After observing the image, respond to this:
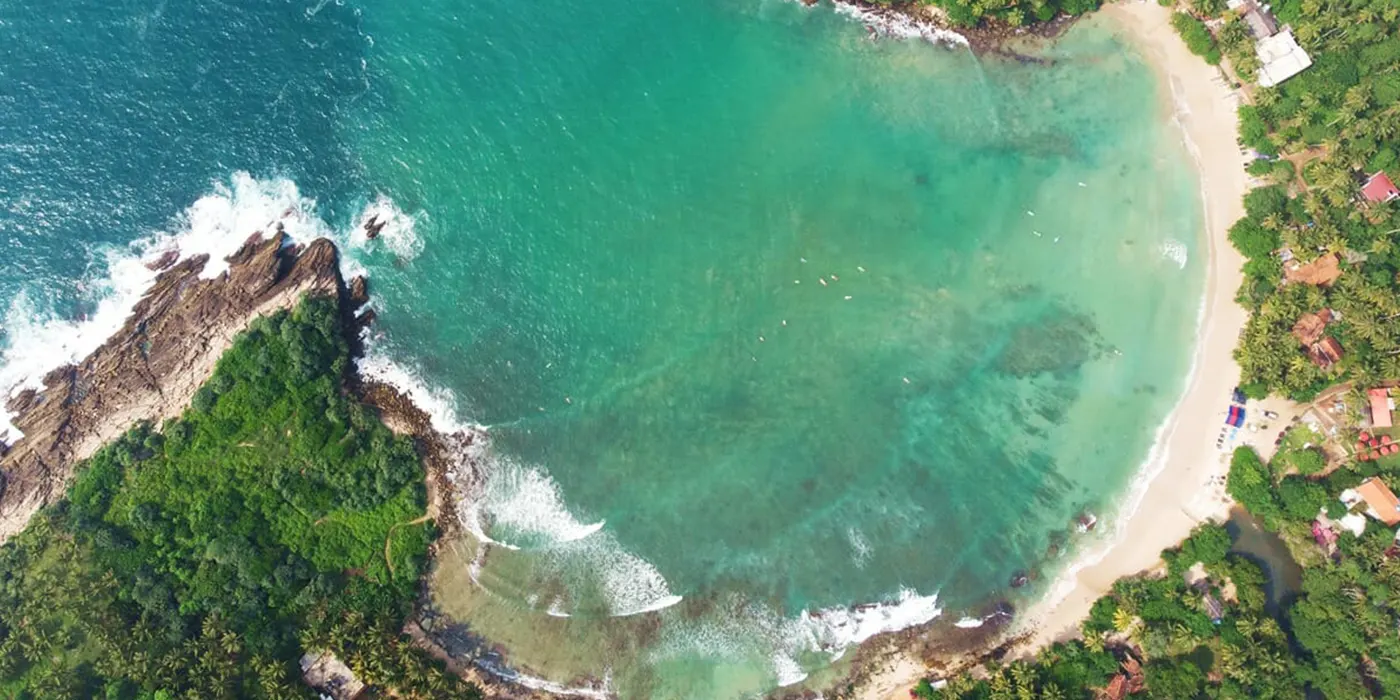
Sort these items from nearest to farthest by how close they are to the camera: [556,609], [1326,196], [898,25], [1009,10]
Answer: [1326,196], [556,609], [1009,10], [898,25]

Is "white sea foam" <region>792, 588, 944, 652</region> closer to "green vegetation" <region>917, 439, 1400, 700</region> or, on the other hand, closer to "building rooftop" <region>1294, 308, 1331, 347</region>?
"green vegetation" <region>917, 439, 1400, 700</region>

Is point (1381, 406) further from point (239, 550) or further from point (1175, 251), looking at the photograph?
point (239, 550)

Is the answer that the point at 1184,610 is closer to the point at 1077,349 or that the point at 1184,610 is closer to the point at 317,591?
the point at 1077,349

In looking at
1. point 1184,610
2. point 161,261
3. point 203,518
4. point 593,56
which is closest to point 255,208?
point 161,261

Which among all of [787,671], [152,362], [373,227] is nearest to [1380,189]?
[787,671]

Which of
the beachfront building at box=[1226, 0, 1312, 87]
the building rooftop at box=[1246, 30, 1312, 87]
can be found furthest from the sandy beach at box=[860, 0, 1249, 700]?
the beachfront building at box=[1226, 0, 1312, 87]

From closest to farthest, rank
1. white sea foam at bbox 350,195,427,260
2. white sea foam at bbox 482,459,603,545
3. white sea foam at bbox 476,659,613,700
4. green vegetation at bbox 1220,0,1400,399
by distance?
green vegetation at bbox 1220,0,1400,399 < white sea foam at bbox 476,659,613,700 < white sea foam at bbox 482,459,603,545 < white sea foam at bbox 350,195,427,260
